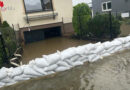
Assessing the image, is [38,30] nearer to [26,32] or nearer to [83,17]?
[26,32]

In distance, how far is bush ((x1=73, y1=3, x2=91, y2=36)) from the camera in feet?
29.7

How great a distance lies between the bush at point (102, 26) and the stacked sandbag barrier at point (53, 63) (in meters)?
2.13

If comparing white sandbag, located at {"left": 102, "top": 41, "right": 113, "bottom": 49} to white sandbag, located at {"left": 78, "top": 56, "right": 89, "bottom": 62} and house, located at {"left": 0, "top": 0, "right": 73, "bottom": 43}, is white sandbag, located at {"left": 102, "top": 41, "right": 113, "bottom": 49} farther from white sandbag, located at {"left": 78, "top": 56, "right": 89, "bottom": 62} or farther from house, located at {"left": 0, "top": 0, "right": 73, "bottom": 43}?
house, located at {"left": 0, "top": 0, "right": 73, "bottom": 43}

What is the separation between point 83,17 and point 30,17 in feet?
10.9

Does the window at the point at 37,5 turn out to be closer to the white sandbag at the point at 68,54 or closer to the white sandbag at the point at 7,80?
the white sandbag at the point at 68,54

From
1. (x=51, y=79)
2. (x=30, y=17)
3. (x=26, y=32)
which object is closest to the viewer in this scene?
(x=51, y=79)

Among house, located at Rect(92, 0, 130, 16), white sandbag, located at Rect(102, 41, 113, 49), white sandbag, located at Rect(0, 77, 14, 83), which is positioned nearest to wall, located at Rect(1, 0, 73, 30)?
white sandbag, located at Rect(102, 41, 113, 49)

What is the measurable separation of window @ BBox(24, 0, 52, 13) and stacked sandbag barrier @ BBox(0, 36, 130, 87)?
231 inches

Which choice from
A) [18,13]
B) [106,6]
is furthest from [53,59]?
[106,6]

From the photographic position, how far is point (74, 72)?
4.76m

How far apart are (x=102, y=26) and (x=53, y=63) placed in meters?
4.11

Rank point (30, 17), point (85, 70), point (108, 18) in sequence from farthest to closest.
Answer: point (30, 17) < point (108, 18) < point (85, 70)

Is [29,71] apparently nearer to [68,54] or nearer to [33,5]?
[68,54]

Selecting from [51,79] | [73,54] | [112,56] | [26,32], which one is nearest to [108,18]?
[112,56]
